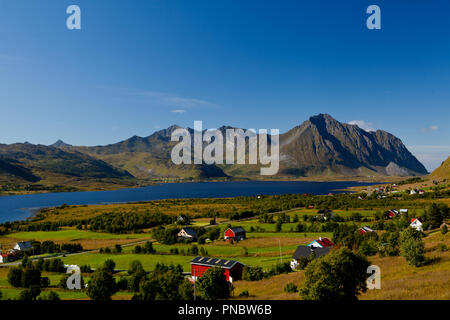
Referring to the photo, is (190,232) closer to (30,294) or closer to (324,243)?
(324,243)

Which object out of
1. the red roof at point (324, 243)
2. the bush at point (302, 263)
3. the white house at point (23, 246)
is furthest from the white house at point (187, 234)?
the bush at point (302, 263)

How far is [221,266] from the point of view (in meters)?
43.3

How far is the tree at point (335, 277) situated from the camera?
20578 mm

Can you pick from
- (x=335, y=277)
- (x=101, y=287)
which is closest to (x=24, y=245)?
(x=101, y=287)

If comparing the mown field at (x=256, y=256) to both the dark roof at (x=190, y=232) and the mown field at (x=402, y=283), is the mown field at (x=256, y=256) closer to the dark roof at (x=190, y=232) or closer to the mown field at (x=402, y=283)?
the mown field at (x=402, y=283)

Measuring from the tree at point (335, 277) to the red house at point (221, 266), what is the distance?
2232 centimetres

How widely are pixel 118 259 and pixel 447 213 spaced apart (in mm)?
83534

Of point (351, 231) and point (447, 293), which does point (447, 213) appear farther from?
point (447, 293)

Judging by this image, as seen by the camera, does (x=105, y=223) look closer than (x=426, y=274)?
No

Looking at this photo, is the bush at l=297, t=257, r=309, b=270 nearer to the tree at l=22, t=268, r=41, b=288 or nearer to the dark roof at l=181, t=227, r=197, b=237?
the dark roof at l=181, t=227, r=197, b=237

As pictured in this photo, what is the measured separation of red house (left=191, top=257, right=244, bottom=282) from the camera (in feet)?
140
